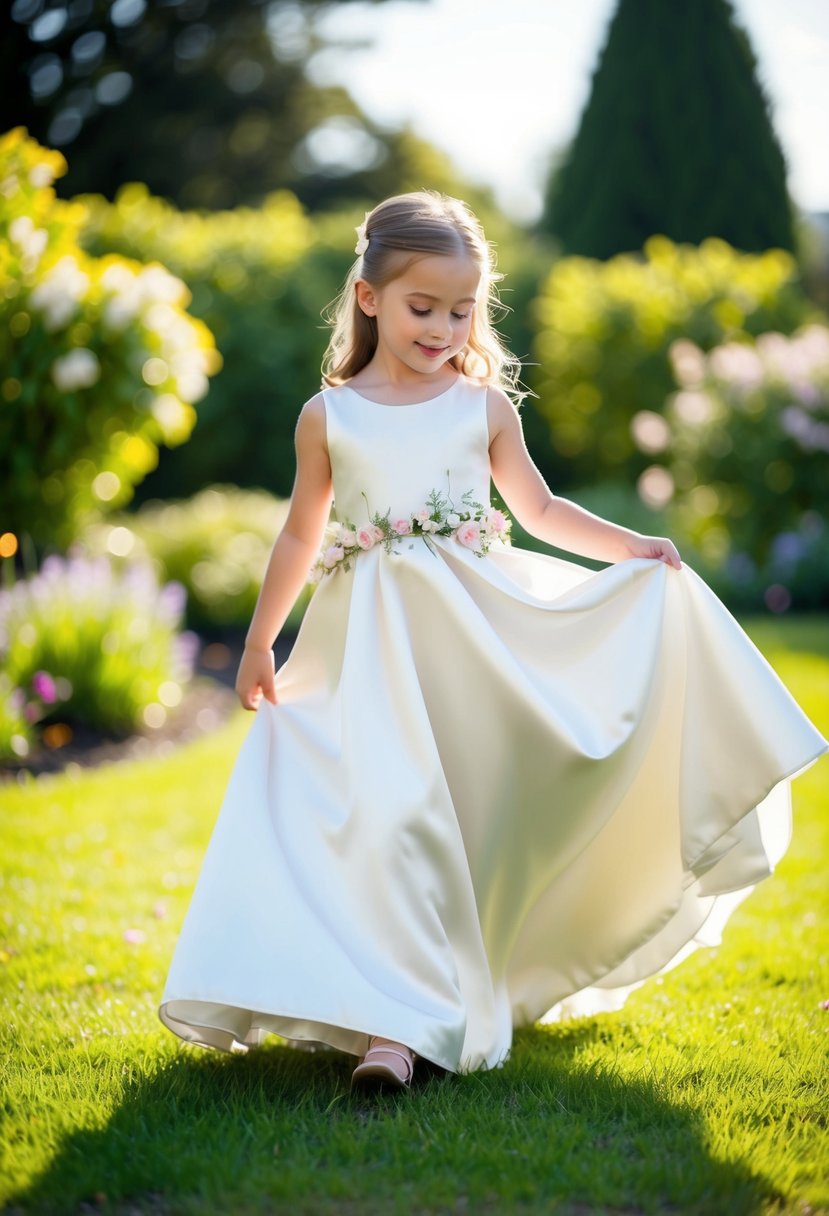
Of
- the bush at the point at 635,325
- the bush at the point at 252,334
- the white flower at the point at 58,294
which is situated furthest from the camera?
the bush at the point at 252,334

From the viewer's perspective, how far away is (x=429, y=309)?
2.59 m

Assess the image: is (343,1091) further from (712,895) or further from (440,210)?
(440,210)

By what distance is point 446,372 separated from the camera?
9.19ft

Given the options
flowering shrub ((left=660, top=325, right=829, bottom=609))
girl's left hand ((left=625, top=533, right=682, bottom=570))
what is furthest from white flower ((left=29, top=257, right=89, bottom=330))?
flowering shrub ((left=660, top=325, right=829, bottom=609))

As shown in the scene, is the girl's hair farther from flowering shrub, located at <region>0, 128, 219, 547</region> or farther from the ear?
flowering shrub, located at <region>0, 128, 219, 547</region>

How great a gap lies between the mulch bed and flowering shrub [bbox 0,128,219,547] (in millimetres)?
1202

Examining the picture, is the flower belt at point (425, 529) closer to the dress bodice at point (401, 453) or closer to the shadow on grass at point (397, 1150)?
the dress bodice at point (401, 453)

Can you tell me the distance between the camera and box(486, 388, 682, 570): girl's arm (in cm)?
272

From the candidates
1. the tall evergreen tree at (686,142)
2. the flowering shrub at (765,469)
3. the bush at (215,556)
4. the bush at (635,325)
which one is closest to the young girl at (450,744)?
the bush at (215,556)

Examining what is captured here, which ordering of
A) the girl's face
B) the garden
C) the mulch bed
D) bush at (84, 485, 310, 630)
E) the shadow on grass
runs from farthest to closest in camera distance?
bush at (84, 485, 310, 630) → the mulch bed → the girl's face → the garden → the shadow on grass

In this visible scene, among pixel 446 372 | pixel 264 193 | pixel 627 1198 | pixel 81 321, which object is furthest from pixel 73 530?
pixel 264 193

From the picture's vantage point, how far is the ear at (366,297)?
8.87 feet

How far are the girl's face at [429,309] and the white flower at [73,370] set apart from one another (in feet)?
10.9

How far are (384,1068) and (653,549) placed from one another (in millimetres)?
1213
